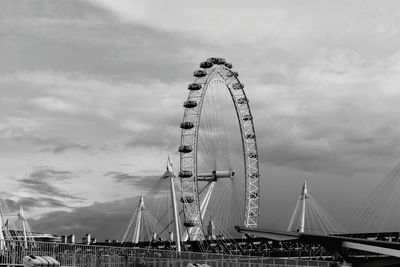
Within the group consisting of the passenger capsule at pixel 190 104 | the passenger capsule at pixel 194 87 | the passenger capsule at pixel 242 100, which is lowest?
the passenger capsule at pixel 190 104

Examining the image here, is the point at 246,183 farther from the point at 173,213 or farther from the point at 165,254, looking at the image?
the point at 165,254

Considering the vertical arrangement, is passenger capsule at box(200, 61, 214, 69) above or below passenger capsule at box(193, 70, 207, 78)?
above

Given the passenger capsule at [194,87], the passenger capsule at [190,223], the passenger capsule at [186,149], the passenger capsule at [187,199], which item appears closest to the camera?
the passenger capsule at [190,223]

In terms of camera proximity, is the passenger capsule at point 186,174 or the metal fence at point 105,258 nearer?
the metal fence at point 105,258

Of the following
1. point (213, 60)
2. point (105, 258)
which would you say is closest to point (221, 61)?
point (213, 60)

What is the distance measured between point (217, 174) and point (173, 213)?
7487 millimetres

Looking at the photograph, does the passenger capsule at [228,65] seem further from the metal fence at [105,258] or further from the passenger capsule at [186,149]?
the metal fence at [105,258]

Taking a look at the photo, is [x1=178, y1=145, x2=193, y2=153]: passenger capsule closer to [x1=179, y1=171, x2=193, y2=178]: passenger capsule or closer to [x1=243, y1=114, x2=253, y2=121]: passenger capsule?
[x1=179, y1=171, x2=193, y2=178]: passenger capsule

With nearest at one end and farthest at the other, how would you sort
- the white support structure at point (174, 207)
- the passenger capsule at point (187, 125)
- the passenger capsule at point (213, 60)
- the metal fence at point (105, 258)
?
the metal fence at point (105, 258) < the white support structure at point (174, 207) < the passenger capsule at point (187, 125) < the passenger capsule at point (213, 60)

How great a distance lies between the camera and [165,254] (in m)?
37.2

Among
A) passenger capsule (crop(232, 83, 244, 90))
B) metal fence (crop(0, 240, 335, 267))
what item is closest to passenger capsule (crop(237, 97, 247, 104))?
passenger capsule (crop(232, 83, 244, 90))

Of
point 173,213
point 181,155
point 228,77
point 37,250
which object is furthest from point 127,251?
point 228,77

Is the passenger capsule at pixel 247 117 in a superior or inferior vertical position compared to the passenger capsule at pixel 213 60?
inferior

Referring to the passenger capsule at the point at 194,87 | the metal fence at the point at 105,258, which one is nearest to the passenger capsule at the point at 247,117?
the passenger capsule at the point at 194,87
